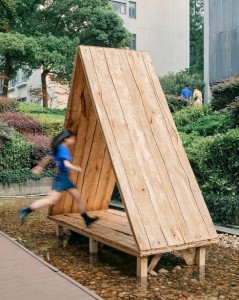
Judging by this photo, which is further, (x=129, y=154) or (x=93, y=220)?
(x=93, y=220)

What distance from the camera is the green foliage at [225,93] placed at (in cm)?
1619

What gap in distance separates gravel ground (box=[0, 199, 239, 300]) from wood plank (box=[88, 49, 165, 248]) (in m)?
0.57

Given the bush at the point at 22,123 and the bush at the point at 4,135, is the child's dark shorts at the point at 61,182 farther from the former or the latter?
the bush at the point at 22,123

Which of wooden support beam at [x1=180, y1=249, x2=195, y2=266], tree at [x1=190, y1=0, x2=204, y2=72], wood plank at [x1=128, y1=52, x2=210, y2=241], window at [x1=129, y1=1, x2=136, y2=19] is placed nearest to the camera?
wood plank at [x1=128, y1=52, x2=210, y2=241]

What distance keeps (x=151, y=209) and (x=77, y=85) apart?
8.25ft

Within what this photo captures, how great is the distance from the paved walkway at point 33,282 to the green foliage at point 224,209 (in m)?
4.09

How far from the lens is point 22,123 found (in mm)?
18750

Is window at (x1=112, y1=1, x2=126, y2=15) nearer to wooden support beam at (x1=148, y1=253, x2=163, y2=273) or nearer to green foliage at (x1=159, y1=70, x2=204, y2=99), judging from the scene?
green foliage at (x1=159, y1=70, x2=204, y2=99)

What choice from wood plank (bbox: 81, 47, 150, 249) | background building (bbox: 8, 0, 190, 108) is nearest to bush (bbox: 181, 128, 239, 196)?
wood plank (bbox: 81, 47, 150, 249)

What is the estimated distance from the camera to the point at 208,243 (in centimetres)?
625

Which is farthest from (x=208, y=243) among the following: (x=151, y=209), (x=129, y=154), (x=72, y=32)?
(x=72, y=32)

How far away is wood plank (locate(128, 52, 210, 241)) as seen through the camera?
628 cm

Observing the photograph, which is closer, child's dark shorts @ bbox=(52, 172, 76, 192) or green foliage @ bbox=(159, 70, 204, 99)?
child's dark shorts @ bbox=(52, 172, 76, 192)

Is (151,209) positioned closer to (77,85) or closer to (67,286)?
(67,286)
